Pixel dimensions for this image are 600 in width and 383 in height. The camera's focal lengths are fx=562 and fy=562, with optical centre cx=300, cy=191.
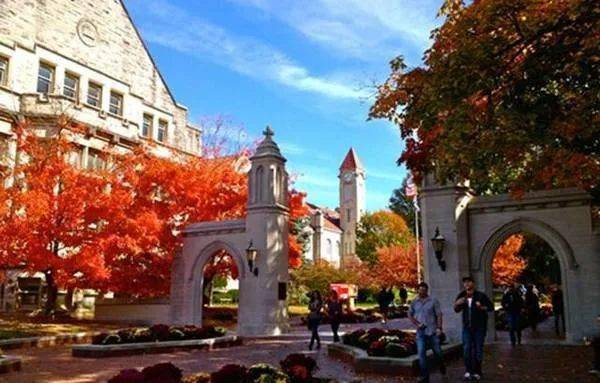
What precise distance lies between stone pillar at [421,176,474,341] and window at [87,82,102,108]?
22490 millimetres

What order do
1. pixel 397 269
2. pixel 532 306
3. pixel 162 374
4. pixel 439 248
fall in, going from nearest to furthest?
pixel 162 374 → pixel 439 248 → pixel 532 306 → pixel 397 269

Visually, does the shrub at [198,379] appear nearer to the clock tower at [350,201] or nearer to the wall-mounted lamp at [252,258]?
the wall-mounted lamp at [252,258]

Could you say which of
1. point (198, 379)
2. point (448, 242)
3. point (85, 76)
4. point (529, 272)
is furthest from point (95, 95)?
point (198, 379)

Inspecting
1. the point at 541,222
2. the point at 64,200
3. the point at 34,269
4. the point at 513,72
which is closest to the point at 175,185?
the point at 64,200

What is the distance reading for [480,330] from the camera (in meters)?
9.84

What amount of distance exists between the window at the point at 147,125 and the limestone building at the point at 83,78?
0.22ft

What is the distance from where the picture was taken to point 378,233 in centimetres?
6419

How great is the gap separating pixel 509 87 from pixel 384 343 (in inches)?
224

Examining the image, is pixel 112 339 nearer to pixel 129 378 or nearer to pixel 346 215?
pixel 129 378

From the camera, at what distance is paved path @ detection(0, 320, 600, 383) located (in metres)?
10.2

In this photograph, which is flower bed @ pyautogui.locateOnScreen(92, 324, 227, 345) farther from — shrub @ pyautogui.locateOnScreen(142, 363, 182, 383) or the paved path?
shrub @ pyautogui.locateOnScreen(142, 363, 182, 383)

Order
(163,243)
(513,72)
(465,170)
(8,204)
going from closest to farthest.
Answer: (513,72), (465,170), (8,204), (163,243)

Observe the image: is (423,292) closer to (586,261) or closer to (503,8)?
(503,8)

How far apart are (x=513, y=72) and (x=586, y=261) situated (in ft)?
25.7
